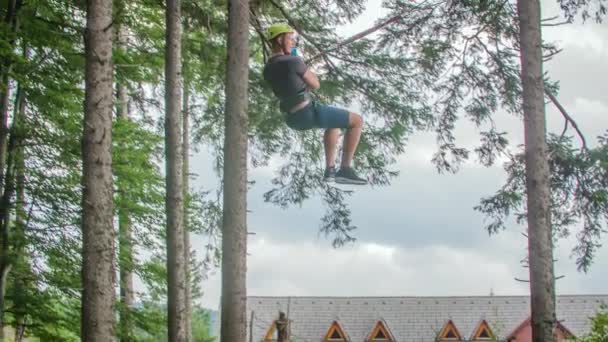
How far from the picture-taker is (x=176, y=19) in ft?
39.3

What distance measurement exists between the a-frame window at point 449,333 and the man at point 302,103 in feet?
113

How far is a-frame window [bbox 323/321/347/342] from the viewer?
138 feet

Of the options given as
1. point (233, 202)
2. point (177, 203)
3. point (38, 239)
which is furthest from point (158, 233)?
point (233, 202)

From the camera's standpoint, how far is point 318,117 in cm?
801

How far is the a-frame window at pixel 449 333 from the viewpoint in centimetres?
4138

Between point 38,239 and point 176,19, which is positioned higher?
point 176,19

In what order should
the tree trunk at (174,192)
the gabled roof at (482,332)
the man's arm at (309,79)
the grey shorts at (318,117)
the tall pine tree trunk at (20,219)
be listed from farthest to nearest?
the gabled roof at (482,332), the tall pine tree trunk at (20,219), the tree trunk at (174,192), the grey shorts at (318,117), the man's arm at (309,79)

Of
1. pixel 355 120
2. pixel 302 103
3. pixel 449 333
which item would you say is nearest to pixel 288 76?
pixel 302 103

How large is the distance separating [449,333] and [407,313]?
2465 mm

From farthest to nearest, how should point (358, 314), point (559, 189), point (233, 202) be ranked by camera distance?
point (358, 314), point (559, 189), point (233, 202)

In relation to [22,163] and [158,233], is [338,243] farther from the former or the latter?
[22,163]

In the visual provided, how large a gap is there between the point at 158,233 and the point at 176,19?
16.1 feet

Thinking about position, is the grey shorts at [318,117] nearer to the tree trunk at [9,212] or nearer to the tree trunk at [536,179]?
the tree trunk at [536,179]

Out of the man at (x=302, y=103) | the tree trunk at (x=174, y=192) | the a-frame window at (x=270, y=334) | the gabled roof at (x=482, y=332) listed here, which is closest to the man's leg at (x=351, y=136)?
the man at (x=302, y=103)
